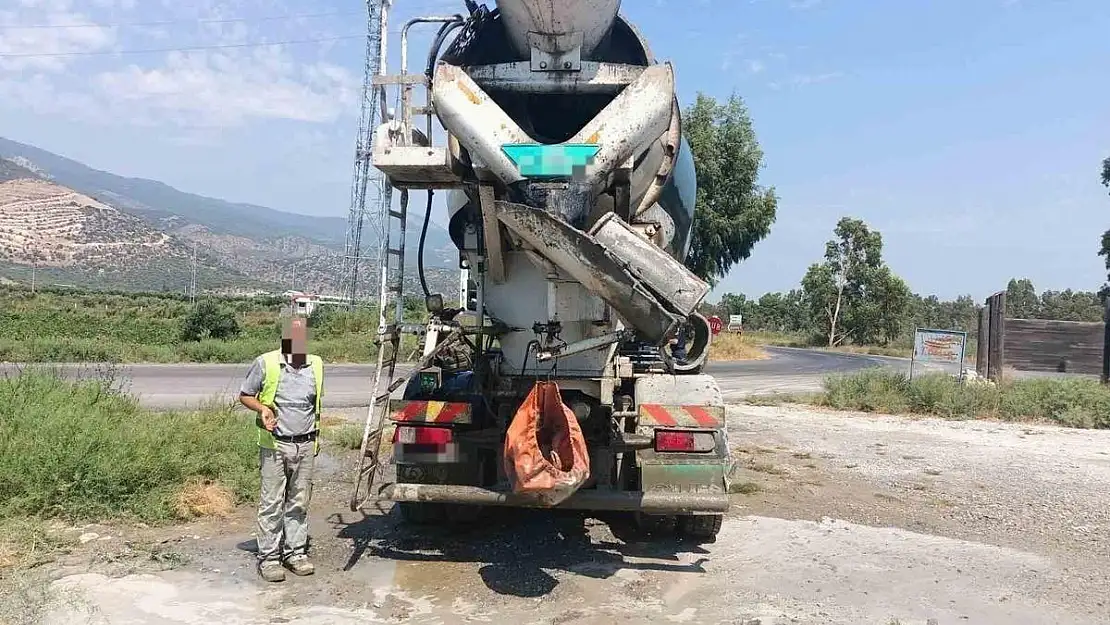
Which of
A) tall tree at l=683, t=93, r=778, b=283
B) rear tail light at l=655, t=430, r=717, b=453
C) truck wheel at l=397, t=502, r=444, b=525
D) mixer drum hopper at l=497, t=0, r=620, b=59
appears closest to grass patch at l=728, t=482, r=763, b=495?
rear tail light at l=655, t=430, r=717, b=453

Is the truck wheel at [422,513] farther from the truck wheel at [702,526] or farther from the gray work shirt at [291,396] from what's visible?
the truck wheel at [702,526]

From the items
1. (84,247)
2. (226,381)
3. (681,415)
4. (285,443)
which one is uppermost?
(84,247)

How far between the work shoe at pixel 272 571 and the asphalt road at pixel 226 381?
5.54 metres

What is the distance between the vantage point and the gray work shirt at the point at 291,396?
4.81 meters

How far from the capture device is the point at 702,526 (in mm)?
5668

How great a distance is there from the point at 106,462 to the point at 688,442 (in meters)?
4.34

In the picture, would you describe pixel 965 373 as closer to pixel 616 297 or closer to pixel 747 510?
pixel 747 510

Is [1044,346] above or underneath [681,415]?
above

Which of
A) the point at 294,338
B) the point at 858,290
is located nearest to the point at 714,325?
the point at 294,338

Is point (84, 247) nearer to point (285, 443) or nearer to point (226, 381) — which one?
point (226, 381)

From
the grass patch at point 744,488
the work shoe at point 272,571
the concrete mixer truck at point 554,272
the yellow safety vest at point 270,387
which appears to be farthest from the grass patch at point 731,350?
the work shoe at point 272,571

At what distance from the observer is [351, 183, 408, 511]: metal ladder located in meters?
5.01

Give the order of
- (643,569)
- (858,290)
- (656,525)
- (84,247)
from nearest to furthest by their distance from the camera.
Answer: (643,569) < (656,525) < (858,290) < (84,247)

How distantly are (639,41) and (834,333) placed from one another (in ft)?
168
